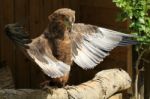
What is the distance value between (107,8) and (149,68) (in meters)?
0.81

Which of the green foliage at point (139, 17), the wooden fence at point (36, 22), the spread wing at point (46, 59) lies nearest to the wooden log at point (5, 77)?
the wooden fence at point (36, 22)

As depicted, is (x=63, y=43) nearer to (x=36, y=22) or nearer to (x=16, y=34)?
(x=16, y=34)

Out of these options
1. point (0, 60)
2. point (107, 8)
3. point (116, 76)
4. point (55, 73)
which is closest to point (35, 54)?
point (55, 73)

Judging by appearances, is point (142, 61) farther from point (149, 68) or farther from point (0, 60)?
point (0, 60)

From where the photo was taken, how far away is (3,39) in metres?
5.56

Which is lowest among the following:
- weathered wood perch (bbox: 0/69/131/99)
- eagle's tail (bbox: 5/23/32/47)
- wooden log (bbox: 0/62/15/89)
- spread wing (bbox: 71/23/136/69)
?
wooden log (bbox: 0/62/15/89)

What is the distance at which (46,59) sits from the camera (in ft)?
12.0

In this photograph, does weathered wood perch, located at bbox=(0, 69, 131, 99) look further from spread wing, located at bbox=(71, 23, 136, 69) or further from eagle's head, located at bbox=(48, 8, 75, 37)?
eagle's head, located at bbox=(48, 8, 75, 37)

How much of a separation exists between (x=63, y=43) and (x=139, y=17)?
1119 mm

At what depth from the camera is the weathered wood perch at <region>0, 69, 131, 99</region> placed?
3.79 meters

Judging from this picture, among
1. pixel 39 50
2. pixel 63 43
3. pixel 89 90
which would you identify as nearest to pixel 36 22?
pixel 89 90

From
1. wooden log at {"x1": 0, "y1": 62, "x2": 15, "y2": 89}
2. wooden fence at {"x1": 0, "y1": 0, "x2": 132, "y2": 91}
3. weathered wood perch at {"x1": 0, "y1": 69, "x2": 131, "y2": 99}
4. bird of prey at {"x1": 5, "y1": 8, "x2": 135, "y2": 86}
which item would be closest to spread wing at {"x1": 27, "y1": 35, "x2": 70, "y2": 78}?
bird of prey at {"x1": 5, "y1": 8, "x2": 135, "y2": 86}

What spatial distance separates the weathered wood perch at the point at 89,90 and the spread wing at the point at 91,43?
185mm

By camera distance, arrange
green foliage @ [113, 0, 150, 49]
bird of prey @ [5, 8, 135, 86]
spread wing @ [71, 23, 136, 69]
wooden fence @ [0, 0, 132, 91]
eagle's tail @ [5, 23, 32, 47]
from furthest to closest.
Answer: wooden fence @ [0, 0, 132, 91], green foliage @ [113, 0, 150, 49], spread wing @ [71, 23, 136, 69], bird of prey @ [5, 8, 135, 86], eagle's tail @ [5, 23, 32, 47]
